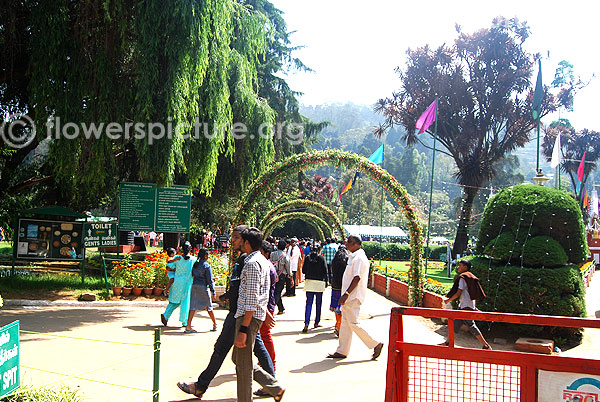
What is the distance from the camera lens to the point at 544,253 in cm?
970

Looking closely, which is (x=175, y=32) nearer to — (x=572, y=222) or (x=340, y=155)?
(x=340, y=155)

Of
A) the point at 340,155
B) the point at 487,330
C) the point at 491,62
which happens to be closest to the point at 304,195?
the point at 491,62

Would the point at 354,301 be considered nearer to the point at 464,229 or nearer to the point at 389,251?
the point at 464,229

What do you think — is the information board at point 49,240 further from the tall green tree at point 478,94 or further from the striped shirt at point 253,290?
the tall green tree at point 478,94

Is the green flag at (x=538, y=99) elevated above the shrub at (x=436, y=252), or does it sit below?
above

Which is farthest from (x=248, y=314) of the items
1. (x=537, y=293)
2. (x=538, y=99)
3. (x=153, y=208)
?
(x=538, y=99)

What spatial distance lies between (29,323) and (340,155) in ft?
25.6

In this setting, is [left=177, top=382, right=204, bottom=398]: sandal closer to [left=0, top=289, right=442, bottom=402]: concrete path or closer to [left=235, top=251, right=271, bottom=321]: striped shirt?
[left=0, top=289, right=442, bottom=402]: concrete path

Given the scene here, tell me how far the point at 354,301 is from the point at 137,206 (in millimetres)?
8644

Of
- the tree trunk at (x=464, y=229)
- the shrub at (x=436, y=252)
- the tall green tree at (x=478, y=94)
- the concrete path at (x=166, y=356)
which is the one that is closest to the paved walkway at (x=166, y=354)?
the concrete path at (x=166, y=356)

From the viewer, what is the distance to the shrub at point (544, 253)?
9.68 metres

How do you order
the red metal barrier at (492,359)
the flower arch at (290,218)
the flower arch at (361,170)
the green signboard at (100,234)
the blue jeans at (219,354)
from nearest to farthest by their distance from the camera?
the red metal barrier at (492,359), the blue jeans at (219,354), the flower arch at (361,170), the green signboard at (100,234), the flower arch at (290,218)

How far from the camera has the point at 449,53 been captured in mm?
33844

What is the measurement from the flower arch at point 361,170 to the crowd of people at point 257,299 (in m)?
→ 1.50
